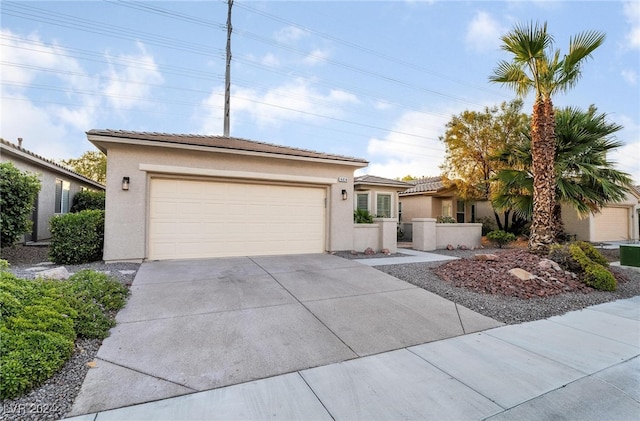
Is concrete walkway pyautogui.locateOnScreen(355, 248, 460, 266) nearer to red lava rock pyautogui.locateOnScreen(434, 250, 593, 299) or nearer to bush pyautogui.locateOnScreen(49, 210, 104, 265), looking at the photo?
red lava rock pyautogui.locateOnScreen(434, 250, 593, 299)

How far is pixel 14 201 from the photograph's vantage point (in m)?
7.31

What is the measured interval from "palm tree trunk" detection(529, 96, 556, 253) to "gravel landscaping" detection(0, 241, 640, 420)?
3.10ft

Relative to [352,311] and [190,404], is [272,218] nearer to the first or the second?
[352,311]

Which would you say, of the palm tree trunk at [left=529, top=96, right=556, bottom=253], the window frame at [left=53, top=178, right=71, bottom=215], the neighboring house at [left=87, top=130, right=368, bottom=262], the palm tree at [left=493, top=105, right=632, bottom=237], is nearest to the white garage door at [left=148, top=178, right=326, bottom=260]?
the neighboring house at [left=87, top=130, right=368, bottom=262]

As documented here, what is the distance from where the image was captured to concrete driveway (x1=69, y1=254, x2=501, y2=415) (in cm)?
269

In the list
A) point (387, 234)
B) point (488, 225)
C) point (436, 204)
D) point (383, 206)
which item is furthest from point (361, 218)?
point (488, 225)

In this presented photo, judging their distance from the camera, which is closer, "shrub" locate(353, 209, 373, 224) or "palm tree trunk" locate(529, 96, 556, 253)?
"palm tree trunk" locate(529, 96, 556, 253)

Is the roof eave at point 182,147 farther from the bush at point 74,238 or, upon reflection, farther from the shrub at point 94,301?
the shrub at point 94,301

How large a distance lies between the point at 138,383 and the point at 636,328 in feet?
21.0

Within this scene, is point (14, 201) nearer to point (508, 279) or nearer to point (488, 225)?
point (508, 279)

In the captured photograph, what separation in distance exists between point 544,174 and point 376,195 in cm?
772

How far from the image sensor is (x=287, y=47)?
49.7ft

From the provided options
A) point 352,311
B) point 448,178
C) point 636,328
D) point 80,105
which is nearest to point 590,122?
point 448,178

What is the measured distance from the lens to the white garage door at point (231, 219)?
8.07 m
